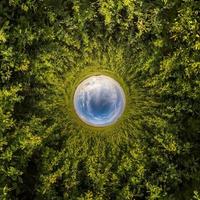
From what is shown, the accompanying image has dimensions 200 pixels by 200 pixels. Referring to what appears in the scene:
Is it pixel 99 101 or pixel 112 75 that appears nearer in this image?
pixel 99 101

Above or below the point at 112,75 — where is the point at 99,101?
below

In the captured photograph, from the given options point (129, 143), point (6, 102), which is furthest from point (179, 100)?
point (6, 102)

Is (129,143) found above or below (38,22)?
below

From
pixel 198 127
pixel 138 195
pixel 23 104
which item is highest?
pixel 23 104

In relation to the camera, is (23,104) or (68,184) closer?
(68,184)

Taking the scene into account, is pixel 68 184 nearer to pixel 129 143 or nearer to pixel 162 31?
pixel 129 143
